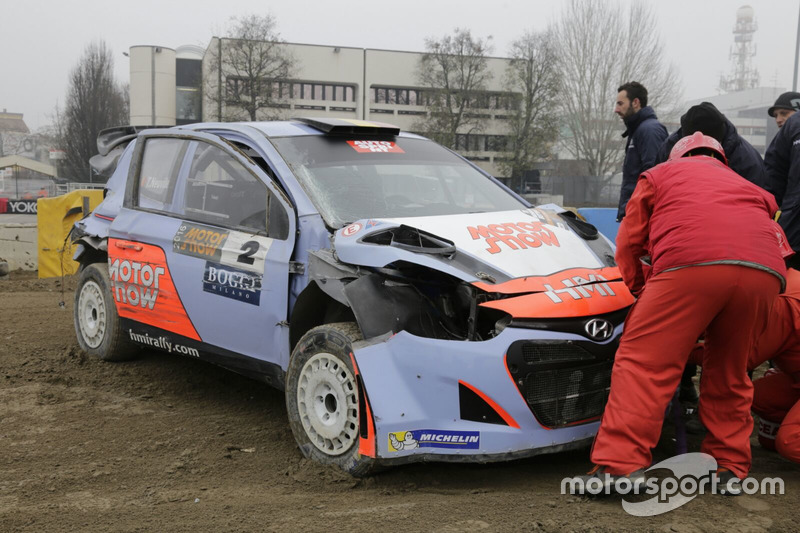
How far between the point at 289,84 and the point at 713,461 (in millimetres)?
53479

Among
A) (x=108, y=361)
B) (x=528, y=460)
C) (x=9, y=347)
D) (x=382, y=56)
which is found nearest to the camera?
(x=528, y=460)

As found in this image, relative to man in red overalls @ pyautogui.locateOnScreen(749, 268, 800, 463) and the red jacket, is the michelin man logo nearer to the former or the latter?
the red jacket

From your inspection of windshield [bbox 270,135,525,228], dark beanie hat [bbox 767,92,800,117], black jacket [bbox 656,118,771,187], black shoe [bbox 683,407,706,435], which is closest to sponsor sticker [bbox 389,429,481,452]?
windshield [bbox 270,135,525,228]

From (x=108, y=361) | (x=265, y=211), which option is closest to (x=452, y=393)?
(x=265, y=211)

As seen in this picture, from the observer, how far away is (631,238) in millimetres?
3648

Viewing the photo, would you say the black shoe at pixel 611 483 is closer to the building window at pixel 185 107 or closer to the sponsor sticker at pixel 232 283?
the sponsor sticker at pixel 232 283

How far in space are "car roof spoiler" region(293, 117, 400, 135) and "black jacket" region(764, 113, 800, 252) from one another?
101 inches

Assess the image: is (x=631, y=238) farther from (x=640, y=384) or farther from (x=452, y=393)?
(x=452, y=393)

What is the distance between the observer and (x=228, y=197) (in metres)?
4.85

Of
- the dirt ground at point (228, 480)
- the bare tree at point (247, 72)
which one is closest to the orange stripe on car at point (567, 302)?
the dirt ground at point (228, 480)

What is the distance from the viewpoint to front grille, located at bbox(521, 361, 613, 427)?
138 inches

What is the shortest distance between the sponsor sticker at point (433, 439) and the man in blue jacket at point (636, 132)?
323 centimetres

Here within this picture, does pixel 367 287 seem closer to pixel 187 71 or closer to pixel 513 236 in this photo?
pixel 513 236

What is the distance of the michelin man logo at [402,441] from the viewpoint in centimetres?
352
